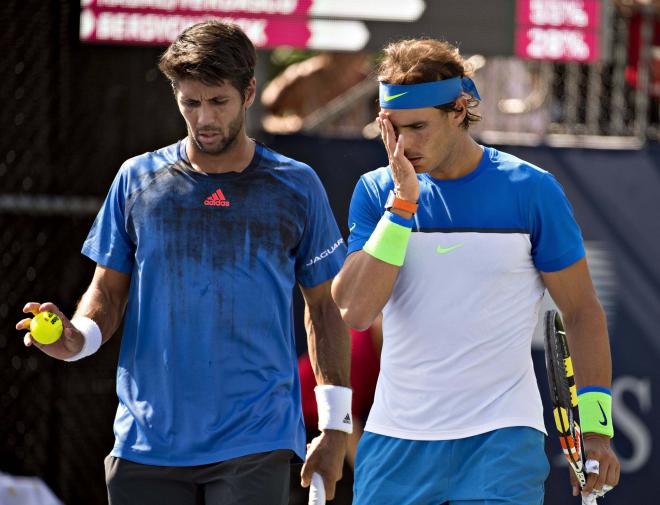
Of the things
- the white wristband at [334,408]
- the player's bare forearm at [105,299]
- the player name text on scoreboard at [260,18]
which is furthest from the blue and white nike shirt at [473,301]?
the player name text on scoreboard at [260,18]

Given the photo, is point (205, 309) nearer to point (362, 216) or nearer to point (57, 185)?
point (362, 216)

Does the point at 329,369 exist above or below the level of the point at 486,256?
below

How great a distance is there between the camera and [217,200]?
3889 mm

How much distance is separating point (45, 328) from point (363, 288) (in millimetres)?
950

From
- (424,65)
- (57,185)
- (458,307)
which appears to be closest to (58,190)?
(57,185)

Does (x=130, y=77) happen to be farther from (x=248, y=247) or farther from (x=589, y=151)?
(x=248, y=247)

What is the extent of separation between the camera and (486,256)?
3727 mm

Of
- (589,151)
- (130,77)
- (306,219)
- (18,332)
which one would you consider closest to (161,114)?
(130,77)

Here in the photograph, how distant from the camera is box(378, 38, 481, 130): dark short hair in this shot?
3.79 meters

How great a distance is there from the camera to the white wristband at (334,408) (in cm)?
400

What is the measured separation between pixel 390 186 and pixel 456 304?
0.45 meters

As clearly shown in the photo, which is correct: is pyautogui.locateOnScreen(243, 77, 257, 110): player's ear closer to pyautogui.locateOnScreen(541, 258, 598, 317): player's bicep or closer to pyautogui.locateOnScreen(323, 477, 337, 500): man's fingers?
pyautogui.locateOnScreen(541, 258, 598, 317): player's bicep

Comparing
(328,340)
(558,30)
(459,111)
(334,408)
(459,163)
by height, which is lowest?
(334,408)

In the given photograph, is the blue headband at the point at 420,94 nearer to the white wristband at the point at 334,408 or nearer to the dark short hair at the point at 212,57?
the dark short hair at the point at 212,57
